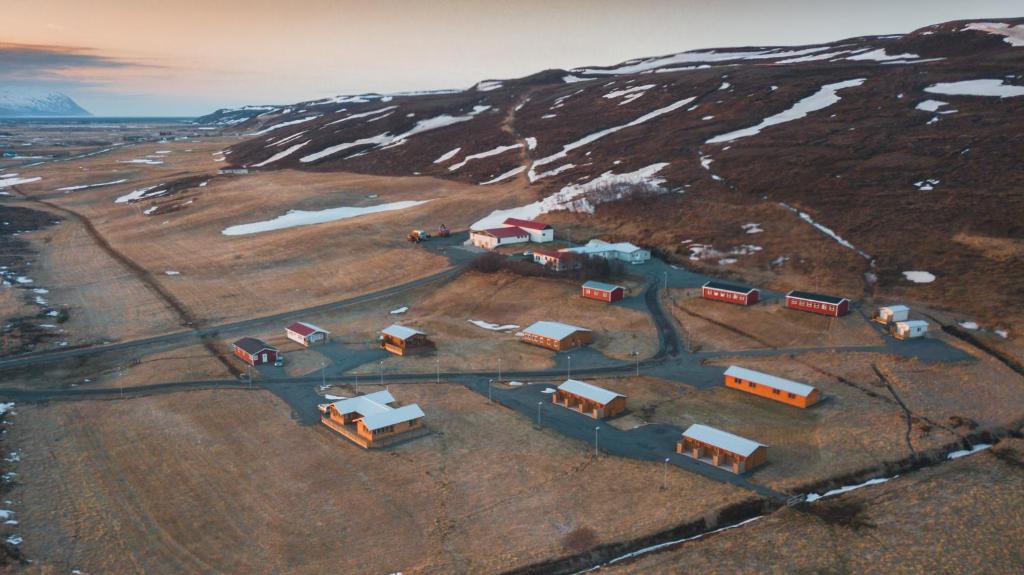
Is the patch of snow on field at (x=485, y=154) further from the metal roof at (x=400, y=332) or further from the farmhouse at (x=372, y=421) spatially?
the farmhouse at (x=372, y=421)

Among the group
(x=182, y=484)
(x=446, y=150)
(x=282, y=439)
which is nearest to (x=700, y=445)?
(x=282, y=439)

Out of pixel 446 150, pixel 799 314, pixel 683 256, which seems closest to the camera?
pixel 799 314

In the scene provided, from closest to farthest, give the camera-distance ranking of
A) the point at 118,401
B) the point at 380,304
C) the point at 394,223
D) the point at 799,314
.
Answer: the point at 118,401 < the point at 799,314 < the point at 380,304 < the point at 394,223

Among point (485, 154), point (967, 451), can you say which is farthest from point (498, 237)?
point (485, 154)

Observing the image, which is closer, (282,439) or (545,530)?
(545,530)

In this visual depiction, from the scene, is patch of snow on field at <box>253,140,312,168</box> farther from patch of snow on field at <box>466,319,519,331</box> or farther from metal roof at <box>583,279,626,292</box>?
metal roof at <box>583,279,626,292</box>

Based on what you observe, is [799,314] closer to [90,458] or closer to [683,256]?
[683,256]
